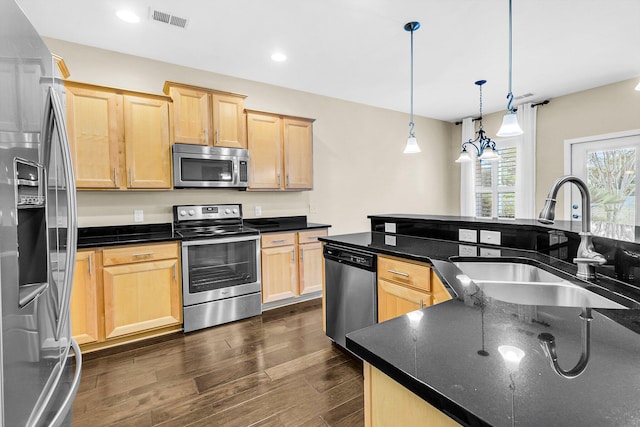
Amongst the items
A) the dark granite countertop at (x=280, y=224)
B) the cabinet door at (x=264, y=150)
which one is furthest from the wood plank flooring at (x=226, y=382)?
the cabinet door at (x=264, y=150)

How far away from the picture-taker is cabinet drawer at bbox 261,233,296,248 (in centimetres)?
337

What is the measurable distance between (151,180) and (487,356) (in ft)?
10.3

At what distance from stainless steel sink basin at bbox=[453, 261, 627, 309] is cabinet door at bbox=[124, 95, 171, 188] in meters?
2.78

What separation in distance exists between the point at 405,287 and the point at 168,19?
2773 mm

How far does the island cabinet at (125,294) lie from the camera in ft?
8.07

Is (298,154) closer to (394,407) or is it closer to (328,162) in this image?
(328,162)

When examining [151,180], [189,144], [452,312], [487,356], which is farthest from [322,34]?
[487,356]

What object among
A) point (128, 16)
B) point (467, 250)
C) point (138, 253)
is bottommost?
point (138, 253)

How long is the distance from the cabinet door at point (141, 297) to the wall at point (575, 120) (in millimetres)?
5142

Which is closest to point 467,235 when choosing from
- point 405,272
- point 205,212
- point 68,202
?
point 405,272

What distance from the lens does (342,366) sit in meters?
2.28

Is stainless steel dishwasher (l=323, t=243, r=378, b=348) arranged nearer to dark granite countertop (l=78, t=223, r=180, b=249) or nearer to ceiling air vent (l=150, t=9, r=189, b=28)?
dark granite countertop (l=78, t=223, r=180, b=249)

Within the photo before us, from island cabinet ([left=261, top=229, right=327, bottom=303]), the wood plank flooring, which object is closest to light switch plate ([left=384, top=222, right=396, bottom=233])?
island cabinet ([left=261, top=229, right=327, bottom=303])

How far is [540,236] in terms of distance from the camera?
1765 millimetres
